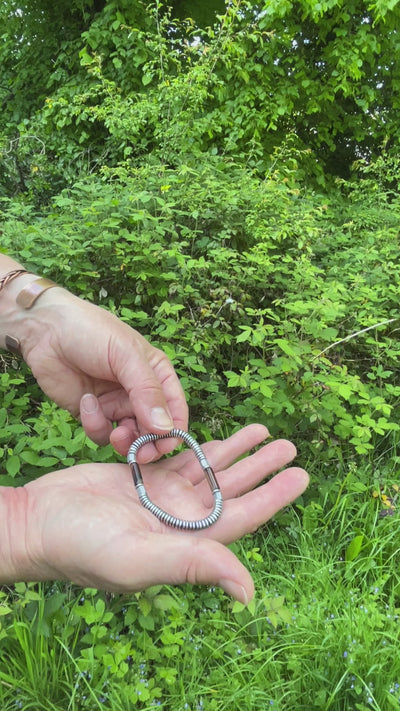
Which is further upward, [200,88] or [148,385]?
[200,88]

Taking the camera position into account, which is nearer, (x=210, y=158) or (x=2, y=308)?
(x=2, y=308)

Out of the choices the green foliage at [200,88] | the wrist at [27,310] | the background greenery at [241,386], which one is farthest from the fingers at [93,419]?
the green foliage at [200,88]

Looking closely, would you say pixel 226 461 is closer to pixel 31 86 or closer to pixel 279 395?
pixel 279 395

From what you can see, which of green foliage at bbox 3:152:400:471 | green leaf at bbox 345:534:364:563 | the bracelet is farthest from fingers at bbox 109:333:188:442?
green leaf at bbox 345:534:364:563

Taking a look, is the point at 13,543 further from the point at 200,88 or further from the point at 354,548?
the point at 200,88

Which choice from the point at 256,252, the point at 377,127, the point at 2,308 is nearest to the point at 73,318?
the point at 2,308

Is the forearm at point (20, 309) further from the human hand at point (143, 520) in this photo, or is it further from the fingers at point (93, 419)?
the human hand at point (143, 520)

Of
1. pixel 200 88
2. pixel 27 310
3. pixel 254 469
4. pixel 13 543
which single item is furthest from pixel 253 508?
pixel 200 88
